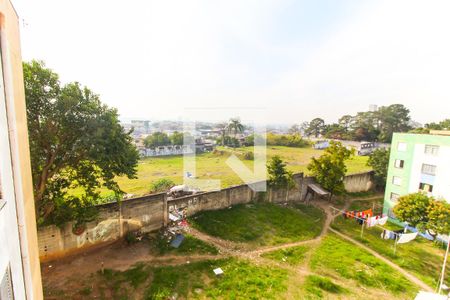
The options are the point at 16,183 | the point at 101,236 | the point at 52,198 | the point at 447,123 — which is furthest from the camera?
the point at 447,123

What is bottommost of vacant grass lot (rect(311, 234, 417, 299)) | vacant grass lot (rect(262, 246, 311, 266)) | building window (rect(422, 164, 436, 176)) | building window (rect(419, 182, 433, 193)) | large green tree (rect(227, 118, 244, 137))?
vacant grass lot (rect(311, 234, 417, 299))

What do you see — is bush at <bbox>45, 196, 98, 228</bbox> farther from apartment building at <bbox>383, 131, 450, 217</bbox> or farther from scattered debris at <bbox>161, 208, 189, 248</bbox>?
apartment building at <bbox>383, 131, 450, 217</bbox>

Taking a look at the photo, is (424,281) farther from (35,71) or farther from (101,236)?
(35,71)

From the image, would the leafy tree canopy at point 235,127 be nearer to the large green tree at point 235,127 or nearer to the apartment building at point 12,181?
the large green tree at point 235,127

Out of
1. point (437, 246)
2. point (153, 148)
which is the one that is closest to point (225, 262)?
point (437, 246)

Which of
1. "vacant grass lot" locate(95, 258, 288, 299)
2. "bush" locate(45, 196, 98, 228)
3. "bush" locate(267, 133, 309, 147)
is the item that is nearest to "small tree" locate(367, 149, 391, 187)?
"bush" locate(267, 133, 309, 147)

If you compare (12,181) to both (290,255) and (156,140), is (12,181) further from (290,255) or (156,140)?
(156,140)

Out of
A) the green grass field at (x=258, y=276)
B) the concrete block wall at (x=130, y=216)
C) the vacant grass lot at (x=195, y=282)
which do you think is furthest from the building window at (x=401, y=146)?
the vacant grass lot at (x=195, y=282)
